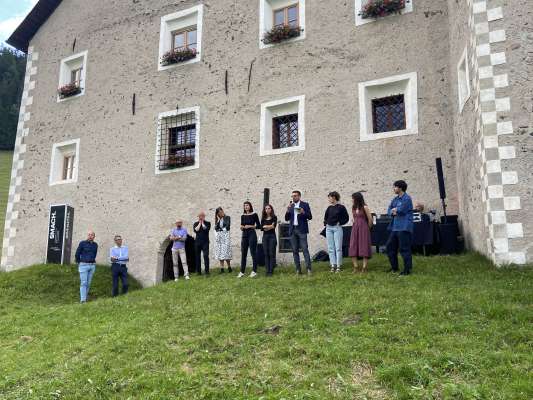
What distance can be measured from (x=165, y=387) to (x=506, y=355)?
337 centimetres

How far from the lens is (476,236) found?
402 inches

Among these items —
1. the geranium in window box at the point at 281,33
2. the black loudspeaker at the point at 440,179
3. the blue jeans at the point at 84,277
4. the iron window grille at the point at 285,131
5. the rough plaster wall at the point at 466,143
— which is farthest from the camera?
the geranium in window box at the point at 281,33

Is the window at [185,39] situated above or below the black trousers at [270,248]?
above

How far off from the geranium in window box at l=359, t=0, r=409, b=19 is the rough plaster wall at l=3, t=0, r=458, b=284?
24 cm

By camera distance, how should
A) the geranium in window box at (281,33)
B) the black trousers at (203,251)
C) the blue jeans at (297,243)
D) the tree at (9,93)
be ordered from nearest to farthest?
the blue jeans at (297,243) → the black trousers at (203,251) → the geranium in window box at (281,33) → the tree at (9,93)

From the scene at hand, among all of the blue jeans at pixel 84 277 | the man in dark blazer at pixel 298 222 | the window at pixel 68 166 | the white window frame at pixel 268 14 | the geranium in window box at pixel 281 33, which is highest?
the white window frame at pixel 268 14

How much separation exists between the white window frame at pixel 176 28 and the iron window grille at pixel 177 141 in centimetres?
165

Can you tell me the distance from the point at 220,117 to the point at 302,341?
9491 mm

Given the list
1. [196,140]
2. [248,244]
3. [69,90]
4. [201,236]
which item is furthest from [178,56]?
[248,244]

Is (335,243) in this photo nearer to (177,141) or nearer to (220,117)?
(220,117)

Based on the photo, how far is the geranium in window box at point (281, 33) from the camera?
1415 centimetres

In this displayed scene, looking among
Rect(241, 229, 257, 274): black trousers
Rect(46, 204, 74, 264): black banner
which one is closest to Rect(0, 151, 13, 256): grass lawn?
Rect(46, 204, 74, 264): black banner

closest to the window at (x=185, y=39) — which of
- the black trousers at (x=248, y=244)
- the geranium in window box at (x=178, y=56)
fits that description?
the geranium in window box at (x=178, y=56)

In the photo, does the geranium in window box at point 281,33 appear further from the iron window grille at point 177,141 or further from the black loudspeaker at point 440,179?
the black loudspeaker at point 440,179
